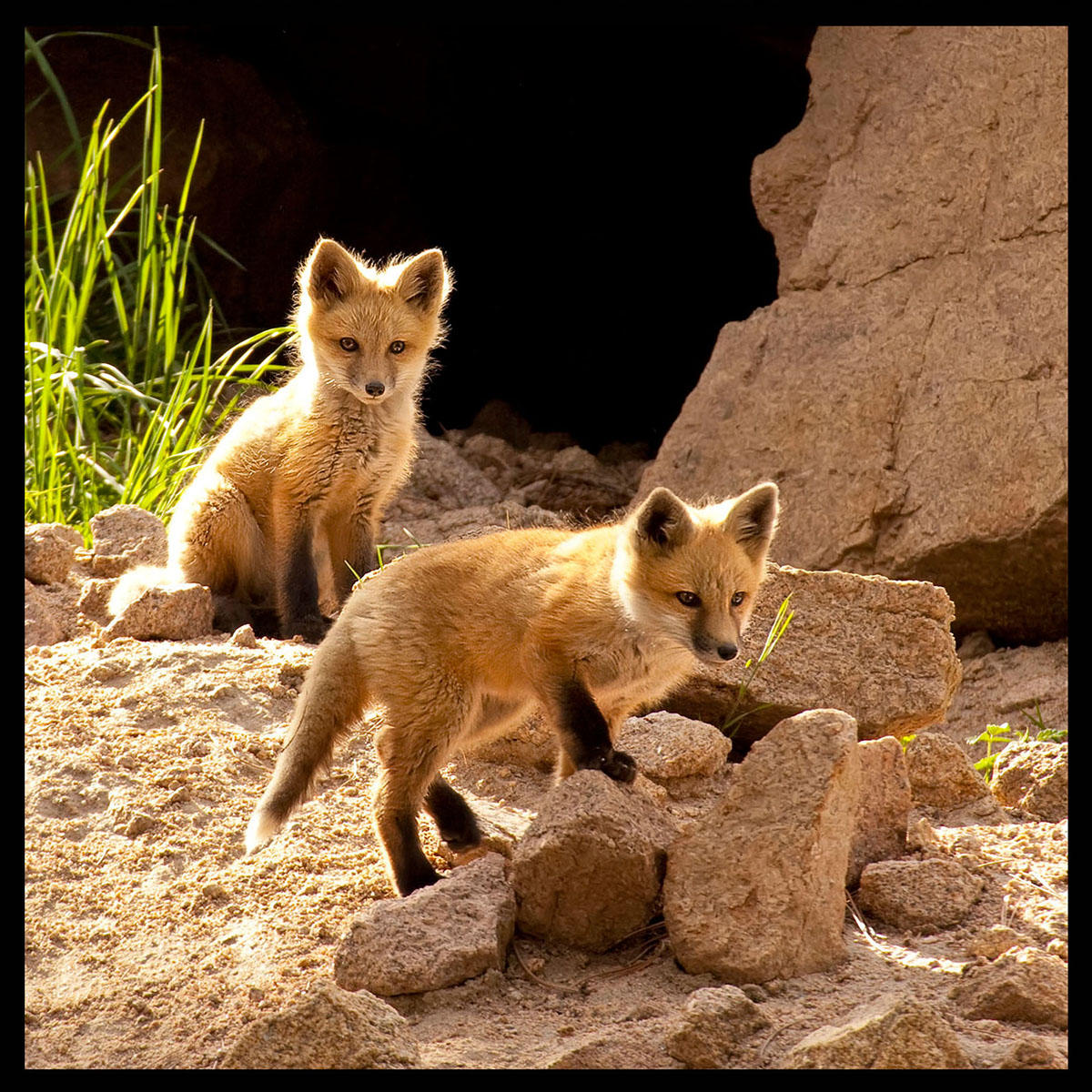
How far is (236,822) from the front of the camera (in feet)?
12.7

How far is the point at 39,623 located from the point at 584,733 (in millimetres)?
2564

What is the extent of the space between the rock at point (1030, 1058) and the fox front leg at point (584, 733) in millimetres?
1246

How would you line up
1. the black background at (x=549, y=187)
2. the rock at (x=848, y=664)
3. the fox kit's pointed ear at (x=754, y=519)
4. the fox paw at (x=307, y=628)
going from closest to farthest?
the fox kit's pointed ear at (x=754, y=519) → the rock at (x=848, y=664) → the fox paw at (x=307, y=628) → the black background at (x=549, y=187)

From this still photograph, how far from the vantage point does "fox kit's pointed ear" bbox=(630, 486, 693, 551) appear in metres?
3.80

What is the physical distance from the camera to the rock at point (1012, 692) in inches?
229

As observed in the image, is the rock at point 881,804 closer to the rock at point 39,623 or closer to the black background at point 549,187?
the rock at point 39,623

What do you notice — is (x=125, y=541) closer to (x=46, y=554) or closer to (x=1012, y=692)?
(x=46, y=554)

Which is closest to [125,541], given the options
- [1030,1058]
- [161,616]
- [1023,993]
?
[161,616]

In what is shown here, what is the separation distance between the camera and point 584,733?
143 inches

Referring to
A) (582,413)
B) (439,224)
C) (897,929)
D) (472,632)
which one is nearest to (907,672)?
(897,929)

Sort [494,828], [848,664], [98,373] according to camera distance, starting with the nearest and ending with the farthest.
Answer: [494,828]
[848,664]
[98,373]

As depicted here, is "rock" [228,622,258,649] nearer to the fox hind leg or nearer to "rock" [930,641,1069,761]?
the fox hind leg

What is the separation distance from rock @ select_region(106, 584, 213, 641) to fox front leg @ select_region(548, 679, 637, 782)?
79.3 inches

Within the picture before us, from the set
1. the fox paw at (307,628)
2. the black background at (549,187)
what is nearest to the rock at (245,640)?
the fox paw at (307,628)
